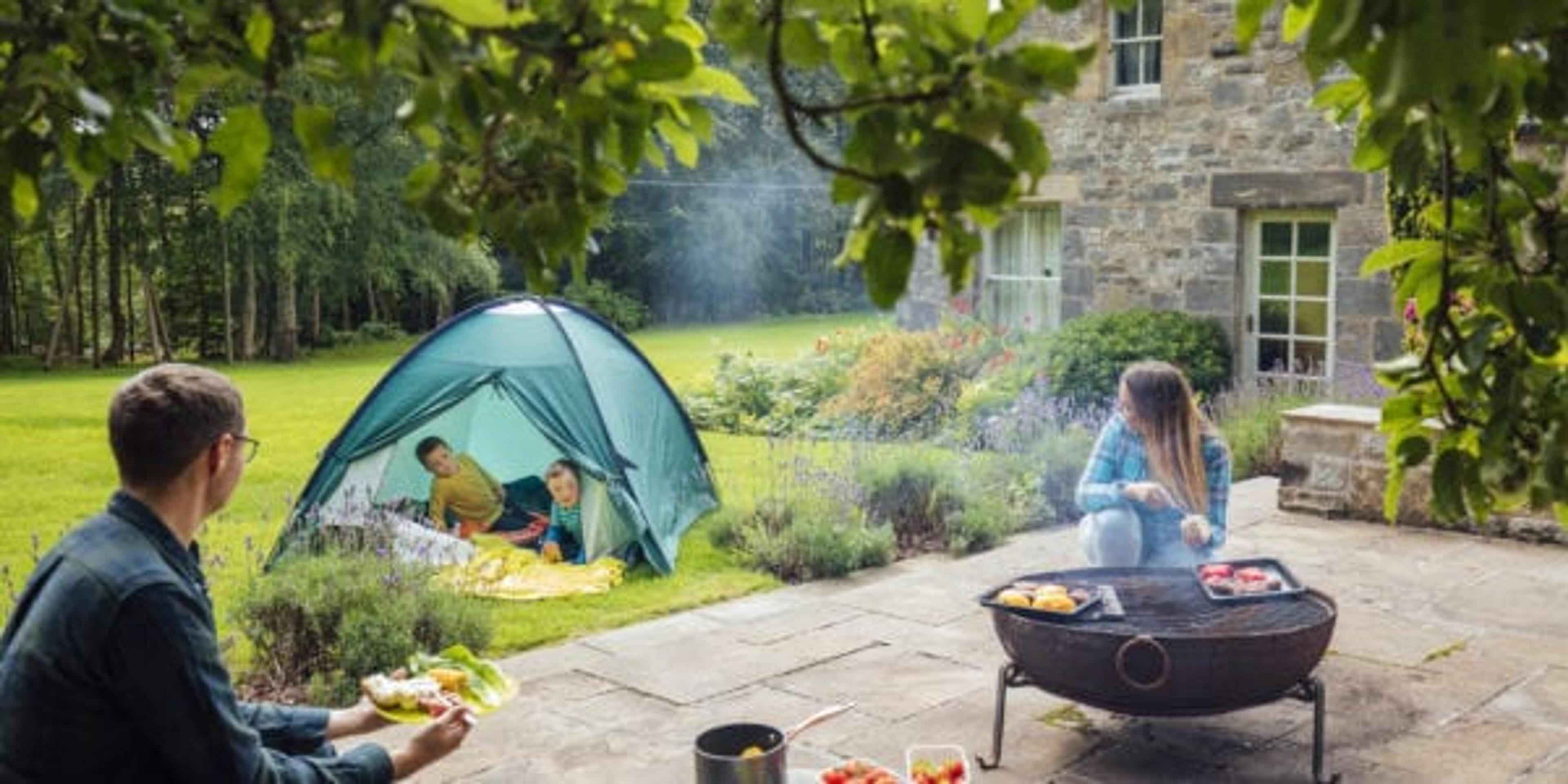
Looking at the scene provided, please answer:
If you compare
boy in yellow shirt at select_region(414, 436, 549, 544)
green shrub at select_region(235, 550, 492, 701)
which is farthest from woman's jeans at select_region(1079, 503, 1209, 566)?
boy in yellow shirt at select_region(414, 436, 549, 544)

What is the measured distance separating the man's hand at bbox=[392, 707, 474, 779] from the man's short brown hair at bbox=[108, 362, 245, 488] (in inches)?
31.3

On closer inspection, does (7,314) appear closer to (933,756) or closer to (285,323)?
(285,323)

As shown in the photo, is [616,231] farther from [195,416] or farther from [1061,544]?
[195,416]

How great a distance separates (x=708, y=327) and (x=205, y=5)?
27759 millimetres

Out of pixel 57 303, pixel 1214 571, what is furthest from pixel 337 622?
pixel 57 303

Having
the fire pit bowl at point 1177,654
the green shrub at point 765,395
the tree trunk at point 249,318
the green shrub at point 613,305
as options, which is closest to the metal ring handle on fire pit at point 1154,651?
the fire pit bowl at point 1177,654

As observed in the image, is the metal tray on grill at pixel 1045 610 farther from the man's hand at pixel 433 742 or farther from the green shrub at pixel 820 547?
the green shrub at pixel 820 547

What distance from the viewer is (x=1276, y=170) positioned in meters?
11.7

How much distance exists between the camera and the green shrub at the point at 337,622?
5.56 m

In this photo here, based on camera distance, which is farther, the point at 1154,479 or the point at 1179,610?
the point at 1154,479

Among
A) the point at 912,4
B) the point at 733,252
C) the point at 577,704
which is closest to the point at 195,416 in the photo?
the point at 912,4

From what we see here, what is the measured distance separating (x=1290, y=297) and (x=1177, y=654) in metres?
8.47

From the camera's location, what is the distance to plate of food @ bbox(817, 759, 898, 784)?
350cm

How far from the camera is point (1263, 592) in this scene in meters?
4.64
